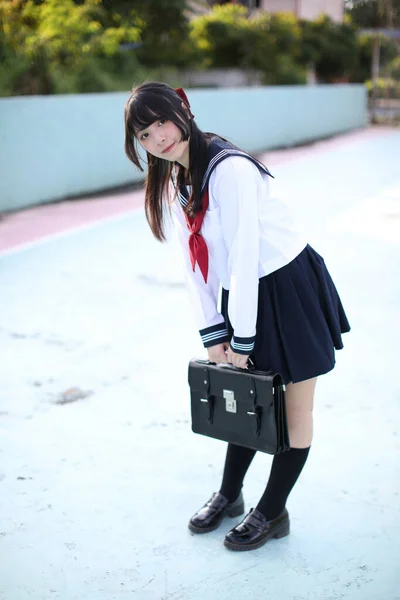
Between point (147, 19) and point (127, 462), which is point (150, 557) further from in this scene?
point (147, 19)

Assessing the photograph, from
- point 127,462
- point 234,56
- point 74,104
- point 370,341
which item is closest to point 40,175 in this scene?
point 74,104

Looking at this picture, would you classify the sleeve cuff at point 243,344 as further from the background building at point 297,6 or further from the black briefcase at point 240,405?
the background building at point 297,6

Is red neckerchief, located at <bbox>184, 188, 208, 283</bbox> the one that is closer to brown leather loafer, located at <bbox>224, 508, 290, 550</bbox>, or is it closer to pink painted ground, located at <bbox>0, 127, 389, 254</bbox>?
brown leather loafer, located at <bbox>224, 508, 290, 550</bbox>

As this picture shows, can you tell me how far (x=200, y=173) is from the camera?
190cm

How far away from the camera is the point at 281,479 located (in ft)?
7.13

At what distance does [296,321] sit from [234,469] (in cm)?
59

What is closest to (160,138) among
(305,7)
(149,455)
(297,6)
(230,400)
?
(230,400)

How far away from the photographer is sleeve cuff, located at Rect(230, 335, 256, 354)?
1.97 metres

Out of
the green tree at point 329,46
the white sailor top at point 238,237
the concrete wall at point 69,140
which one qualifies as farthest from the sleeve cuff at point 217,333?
the green tree at point 329,46

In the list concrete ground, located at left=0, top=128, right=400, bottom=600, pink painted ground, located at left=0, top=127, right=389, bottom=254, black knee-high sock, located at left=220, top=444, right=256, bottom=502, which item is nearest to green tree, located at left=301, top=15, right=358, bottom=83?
pink painted ground, located at left=0, top=127, right=389, bottom=254

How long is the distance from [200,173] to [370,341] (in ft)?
7.69

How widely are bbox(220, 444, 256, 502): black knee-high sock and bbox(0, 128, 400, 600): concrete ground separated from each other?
11cm

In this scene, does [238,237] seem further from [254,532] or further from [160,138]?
[254,532]

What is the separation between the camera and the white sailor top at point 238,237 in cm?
183
